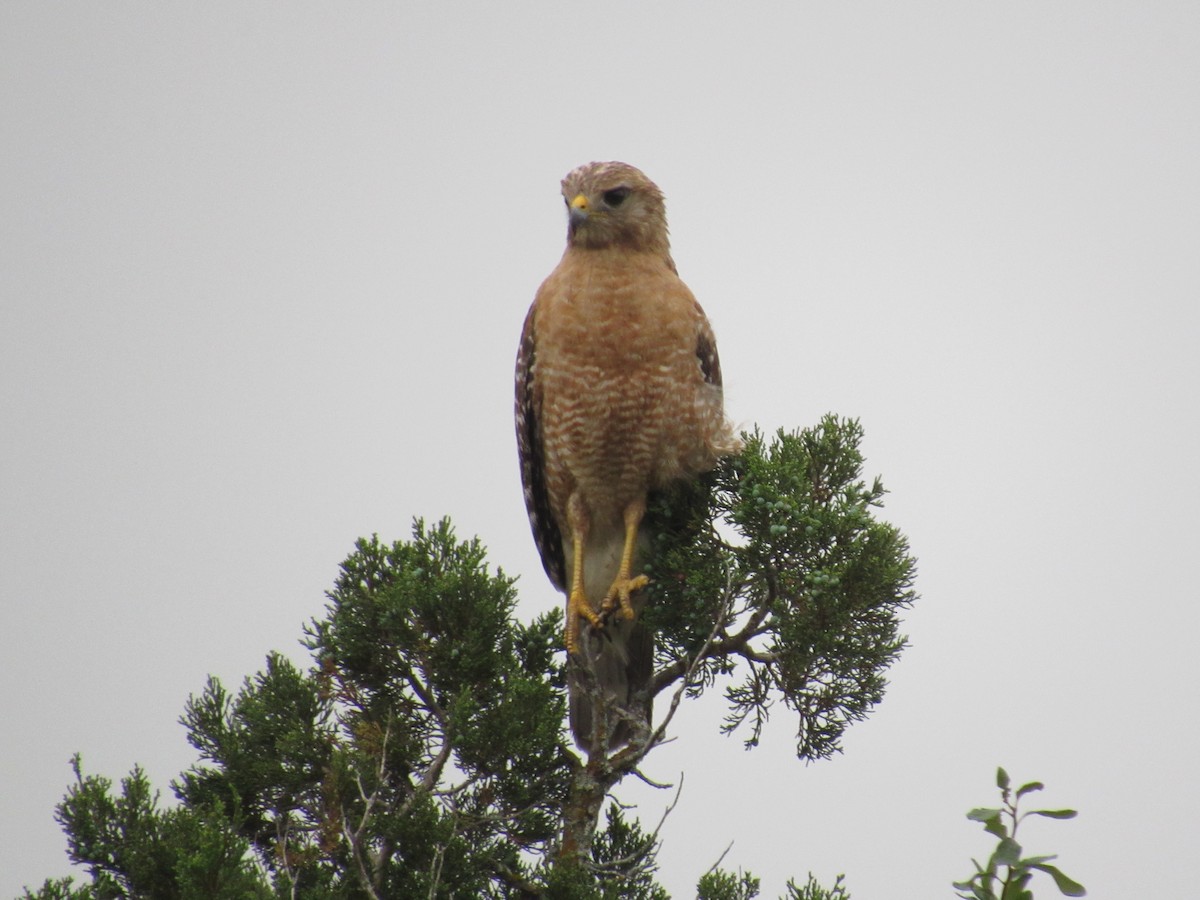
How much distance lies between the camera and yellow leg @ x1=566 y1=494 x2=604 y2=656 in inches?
206

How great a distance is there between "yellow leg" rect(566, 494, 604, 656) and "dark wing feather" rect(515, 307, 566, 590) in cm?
19

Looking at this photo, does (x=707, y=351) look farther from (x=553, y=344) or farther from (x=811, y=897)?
(x=811, y=897)

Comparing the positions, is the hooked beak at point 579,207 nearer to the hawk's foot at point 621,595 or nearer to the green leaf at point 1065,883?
the hawk's foot at point 621,595

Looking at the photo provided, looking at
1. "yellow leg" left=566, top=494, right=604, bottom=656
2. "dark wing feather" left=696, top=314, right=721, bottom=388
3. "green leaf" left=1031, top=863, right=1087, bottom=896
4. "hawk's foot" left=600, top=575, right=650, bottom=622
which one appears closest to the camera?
"green leaf" left=1031, top=863, right=1087, bottom=896

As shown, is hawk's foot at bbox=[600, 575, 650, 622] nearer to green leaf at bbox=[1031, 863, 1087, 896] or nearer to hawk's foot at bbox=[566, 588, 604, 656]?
hawk's foot at bbox=[566, 588, 604, 656]

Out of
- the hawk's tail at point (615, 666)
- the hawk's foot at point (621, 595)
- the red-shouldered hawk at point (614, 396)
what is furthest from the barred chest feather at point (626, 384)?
the hawk's tail at point (615, 666)

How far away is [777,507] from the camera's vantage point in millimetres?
4121

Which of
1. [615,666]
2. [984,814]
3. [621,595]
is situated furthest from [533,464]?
[984,814]

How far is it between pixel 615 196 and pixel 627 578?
5.79ft

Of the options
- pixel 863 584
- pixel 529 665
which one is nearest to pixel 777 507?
pixel 863 584

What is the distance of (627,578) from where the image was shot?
17.2 ft

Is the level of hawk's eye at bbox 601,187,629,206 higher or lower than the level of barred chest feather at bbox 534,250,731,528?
higher

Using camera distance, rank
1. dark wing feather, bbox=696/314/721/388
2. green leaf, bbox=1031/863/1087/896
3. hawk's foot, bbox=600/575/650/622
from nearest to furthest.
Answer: green leaf, bbox=1031/863/1087/896, hawk's foot, bbox=600/575/650/622, dark wing feather, bbox=696/314/721/388

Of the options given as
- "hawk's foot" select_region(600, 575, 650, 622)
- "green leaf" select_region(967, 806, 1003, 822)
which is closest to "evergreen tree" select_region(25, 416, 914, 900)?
"hawk's foot" select_region(600, 575, 650, 622)
